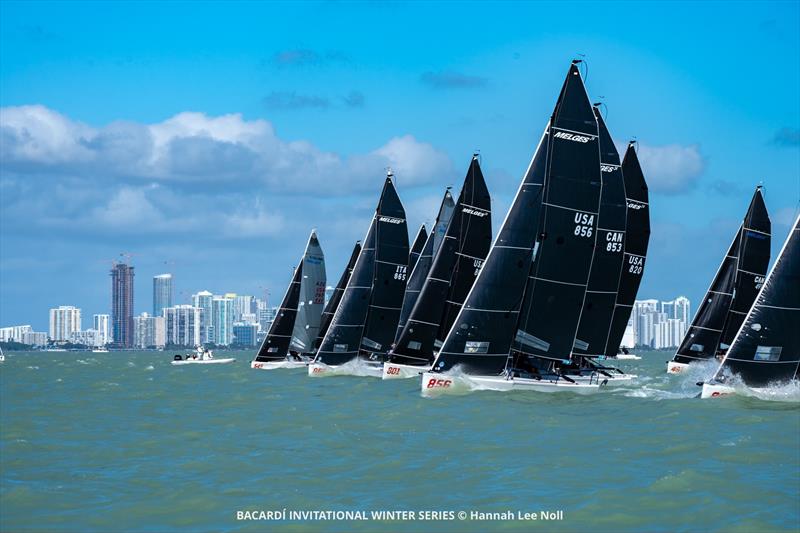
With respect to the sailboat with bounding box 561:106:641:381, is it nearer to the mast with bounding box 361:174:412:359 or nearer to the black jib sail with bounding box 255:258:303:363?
the mast with bounding box 361:174:412:359

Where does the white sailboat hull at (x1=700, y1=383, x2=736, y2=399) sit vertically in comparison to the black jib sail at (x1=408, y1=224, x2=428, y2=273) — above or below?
below

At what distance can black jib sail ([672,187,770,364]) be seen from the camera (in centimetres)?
5372

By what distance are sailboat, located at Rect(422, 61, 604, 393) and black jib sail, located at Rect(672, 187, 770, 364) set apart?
57.4 ft

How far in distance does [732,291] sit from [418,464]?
3712 cm

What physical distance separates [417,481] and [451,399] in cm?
1577

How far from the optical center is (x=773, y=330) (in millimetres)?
34344

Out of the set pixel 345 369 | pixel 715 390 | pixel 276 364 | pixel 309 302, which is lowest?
pixel 276 364

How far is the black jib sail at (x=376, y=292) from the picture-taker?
58.6m

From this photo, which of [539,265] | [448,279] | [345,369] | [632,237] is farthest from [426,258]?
[539,265]

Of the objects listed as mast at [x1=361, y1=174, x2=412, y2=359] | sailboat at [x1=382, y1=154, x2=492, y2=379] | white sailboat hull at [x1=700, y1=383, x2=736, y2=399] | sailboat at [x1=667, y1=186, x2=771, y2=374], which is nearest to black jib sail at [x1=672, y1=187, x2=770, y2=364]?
sailboat at [x1=667, y1=186, x2=771, y2=374]

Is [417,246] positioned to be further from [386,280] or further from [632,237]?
[632,237]

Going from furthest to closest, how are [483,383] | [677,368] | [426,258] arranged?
[677,368]
[426,258]
[483,383]

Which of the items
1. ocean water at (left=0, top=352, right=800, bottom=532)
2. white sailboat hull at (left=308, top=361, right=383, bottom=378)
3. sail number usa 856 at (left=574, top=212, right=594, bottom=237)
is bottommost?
white sailboat hull at (left=308, top=361, right=383, bottom=378)

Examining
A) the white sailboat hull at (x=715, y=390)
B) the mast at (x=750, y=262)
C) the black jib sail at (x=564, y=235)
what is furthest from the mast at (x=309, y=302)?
the white sailboat hull at (x=715, y=390)
